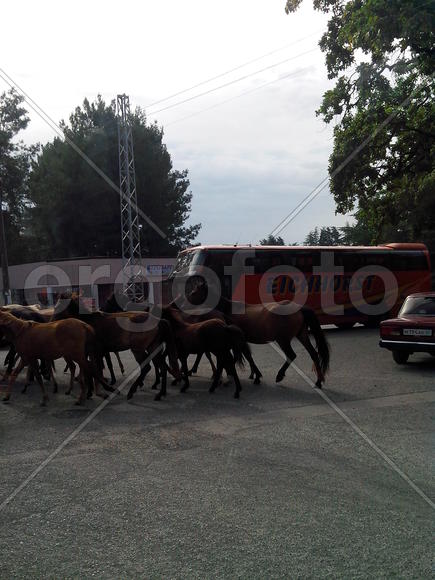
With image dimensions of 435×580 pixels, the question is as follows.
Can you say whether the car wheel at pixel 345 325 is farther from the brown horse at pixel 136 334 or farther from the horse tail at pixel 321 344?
the brown horse at pixel 136 334

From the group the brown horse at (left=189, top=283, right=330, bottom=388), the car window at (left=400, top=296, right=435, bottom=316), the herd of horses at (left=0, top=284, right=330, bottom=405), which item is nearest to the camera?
the herd of horses at (left=0, top=284, right=330, bottom=405)

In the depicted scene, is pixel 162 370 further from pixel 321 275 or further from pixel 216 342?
pixel 321 275

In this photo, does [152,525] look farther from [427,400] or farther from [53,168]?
[53,168]

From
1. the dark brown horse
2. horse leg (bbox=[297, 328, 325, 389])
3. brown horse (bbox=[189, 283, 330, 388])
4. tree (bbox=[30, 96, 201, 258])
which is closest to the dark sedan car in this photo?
brown horse (bbox=[189, 283, 330, 388])

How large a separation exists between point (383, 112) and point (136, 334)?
13.8 m

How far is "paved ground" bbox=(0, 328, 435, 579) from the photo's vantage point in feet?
11.7

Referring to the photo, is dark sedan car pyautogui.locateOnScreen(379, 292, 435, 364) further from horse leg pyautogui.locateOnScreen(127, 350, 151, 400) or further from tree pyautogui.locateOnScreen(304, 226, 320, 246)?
tree pyautogui.locateOnScreen(304, 226, 320, 246)

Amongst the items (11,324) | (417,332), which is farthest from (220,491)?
(417,332)

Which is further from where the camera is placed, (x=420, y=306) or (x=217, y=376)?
(x=420, y=306)

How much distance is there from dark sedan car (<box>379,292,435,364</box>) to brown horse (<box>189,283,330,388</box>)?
1892mm

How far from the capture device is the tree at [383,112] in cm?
1350

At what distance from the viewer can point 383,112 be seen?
19156mm

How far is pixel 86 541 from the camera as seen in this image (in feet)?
12.7

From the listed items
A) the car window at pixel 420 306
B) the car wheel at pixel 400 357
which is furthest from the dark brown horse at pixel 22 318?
the car window at pixel 420 306
